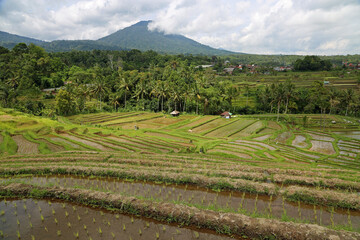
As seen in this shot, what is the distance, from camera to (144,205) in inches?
395

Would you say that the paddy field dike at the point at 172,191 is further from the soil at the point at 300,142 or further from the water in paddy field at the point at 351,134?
the water in paddy field at the point at 351,134

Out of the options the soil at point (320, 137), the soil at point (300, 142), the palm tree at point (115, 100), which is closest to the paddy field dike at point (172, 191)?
the soil at point (300, 142)

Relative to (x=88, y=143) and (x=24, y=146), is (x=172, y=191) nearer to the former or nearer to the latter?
(x=88, y=143)

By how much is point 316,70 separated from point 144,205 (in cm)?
9986

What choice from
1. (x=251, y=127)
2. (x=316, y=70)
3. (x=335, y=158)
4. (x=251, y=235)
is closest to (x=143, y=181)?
(x=251, y=235)

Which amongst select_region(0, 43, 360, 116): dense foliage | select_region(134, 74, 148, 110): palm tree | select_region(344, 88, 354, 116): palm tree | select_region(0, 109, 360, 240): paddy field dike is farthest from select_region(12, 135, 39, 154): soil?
select_region(344, 88, 354, 116): palm tree

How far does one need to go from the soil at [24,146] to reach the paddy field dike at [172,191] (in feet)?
0.30

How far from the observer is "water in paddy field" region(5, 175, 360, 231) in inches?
383

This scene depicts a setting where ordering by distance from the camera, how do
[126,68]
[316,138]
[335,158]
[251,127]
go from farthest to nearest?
[126,68], [251,127], [316,138], [335,158]

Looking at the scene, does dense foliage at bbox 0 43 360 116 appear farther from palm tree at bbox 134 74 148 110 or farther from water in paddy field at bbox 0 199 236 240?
water in paddy field at bbox 0 199 236 240

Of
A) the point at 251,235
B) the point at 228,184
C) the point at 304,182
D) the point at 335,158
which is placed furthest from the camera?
the point at 335,158

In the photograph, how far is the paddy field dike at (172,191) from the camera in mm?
8875

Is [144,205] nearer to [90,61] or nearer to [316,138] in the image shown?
[316,138]

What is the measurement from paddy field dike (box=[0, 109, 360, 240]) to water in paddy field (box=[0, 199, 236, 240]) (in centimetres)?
5
